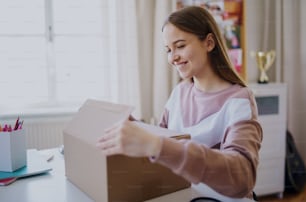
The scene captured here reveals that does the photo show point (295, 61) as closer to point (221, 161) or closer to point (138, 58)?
point (138, 58)

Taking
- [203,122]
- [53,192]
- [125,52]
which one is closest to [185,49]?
[203,122]

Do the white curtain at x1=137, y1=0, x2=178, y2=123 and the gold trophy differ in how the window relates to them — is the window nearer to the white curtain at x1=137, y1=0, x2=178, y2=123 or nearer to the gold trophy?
the white curtain at x1=137, y1=0, x2=178, y2=123

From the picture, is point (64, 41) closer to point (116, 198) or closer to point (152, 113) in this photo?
point (152, 113)

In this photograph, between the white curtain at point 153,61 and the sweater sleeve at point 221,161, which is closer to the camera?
the sweater sleeve at point 221,161

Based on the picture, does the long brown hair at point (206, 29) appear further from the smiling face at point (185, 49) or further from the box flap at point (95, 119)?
the box flap at point (95, 119)

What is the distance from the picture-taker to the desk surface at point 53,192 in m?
0.93

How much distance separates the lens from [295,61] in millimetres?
3104

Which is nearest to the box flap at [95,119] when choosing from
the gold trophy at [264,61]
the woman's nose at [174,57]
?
the woman's nose at [174,57]

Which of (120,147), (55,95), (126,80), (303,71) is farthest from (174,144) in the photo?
(303,71)

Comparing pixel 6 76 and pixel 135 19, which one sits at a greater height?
pixel 135 19

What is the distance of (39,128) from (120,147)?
78.5 inches

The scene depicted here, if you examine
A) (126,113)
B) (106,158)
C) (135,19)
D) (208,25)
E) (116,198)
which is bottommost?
(116,198)

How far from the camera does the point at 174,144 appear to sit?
2.44ft

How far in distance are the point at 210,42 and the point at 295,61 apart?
2224 mm
